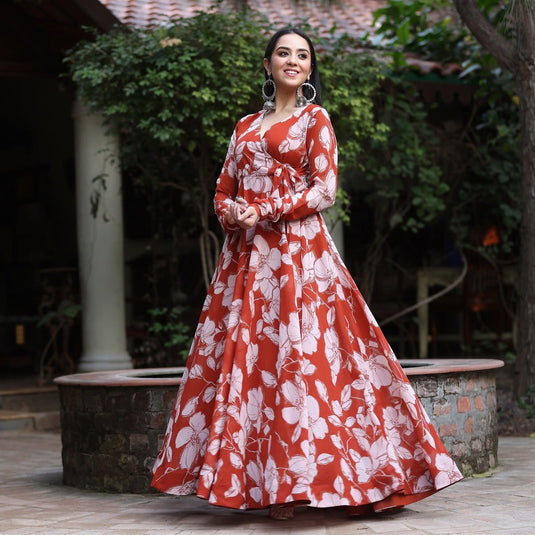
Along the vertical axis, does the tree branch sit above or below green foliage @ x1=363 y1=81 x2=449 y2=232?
above

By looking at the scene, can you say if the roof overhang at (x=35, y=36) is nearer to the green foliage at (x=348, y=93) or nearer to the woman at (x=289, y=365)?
the green foliage at (x=348, y=93)

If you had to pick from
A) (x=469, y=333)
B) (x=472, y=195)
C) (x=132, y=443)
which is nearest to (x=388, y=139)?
(x=472, y=195)

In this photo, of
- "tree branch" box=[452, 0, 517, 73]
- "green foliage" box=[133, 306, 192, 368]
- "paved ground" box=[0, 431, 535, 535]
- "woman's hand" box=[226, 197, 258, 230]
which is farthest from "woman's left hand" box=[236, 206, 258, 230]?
"green foliage" box=[133, 306, 192, 368]

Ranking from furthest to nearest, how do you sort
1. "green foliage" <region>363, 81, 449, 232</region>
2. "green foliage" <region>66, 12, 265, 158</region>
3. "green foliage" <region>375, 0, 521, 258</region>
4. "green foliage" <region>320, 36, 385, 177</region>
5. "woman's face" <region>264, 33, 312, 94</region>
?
"green foliage" <region>375, 0, 521, 258</region> < "green foliage" <region>363, 81, 449, 232</region> < "green foliage" <region>320, 36, 385, 177</region> < "green foliage" <region>66, 12, 265, 158</region> < "woman's face" <region>264, 33, 312, 94</region>

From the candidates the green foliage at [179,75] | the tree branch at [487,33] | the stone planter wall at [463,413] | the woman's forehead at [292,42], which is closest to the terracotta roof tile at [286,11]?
the green foliage at [179,75]

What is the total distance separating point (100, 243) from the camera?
341 inches

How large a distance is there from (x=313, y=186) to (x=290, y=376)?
68 cm

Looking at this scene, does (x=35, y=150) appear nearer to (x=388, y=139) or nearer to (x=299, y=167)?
(x=388, y=139)

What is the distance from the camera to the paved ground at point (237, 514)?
3492 mm

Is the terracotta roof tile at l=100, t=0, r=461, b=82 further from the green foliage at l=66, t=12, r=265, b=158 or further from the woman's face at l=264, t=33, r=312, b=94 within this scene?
the woman's face at l=264, t=33, r=312, b=94

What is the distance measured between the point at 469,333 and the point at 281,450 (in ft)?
22.2

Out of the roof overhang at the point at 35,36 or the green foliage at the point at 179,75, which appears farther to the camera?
the roof overhang at the point at 35,36

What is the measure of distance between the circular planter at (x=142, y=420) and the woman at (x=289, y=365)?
0.86 metres

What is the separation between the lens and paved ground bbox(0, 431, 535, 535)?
137 inches
